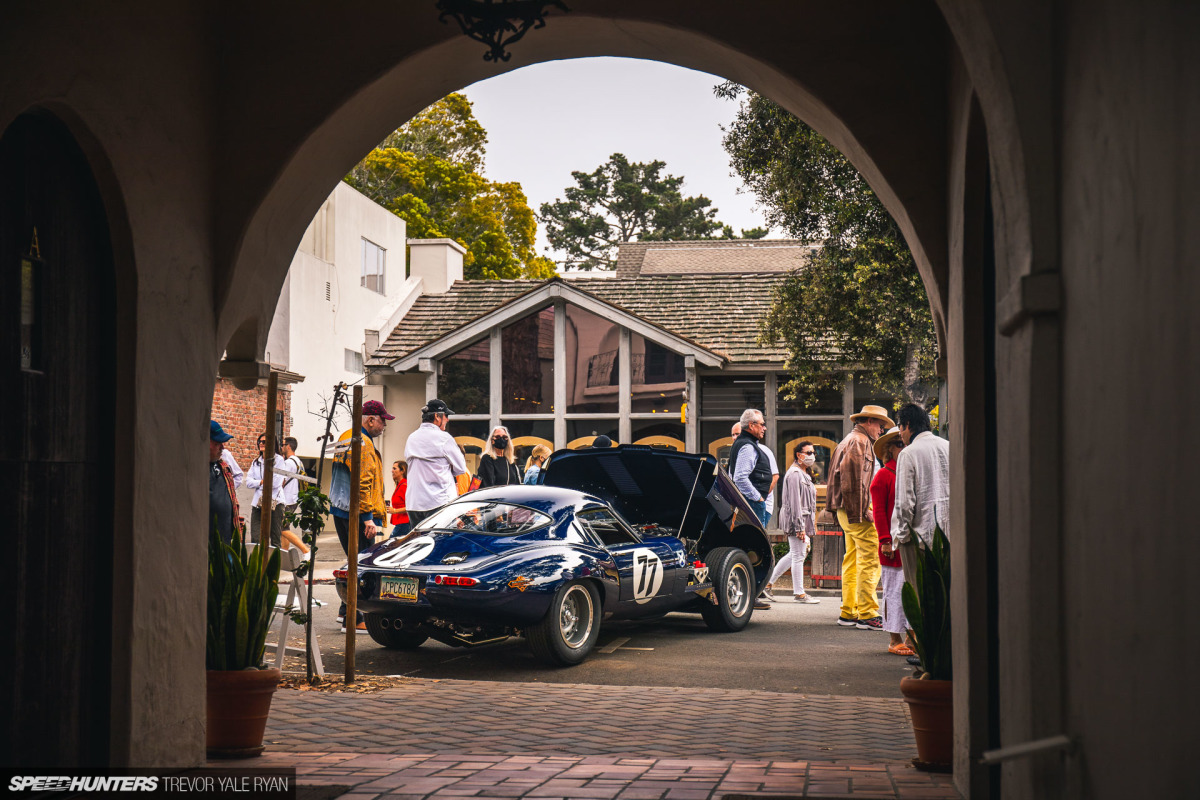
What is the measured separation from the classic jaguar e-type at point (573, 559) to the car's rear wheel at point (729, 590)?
0.01m

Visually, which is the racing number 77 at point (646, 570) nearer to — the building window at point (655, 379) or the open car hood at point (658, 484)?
the open car hood at point (658, 484)

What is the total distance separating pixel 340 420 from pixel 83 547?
2590 cm

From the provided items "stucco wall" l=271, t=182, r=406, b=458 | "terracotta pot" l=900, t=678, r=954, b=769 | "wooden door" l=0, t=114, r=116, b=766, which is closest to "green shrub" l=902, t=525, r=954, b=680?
"terracotta pot" l=900, t=678, r=954, b=769

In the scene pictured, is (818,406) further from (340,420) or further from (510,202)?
(510,202)

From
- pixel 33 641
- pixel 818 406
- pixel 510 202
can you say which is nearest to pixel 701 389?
pixel 818 406

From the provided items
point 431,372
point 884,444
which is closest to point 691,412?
point 431,372

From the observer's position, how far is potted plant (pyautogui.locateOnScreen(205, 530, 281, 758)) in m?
5.93

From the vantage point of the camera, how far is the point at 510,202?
49781mm

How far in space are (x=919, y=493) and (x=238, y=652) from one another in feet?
18.3

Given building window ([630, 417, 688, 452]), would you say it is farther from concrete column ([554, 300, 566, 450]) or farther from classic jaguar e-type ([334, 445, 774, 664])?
classic jaguar e-type ([334, 445, 774, 664])

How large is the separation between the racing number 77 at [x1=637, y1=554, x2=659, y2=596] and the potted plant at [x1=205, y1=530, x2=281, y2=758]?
471 cm

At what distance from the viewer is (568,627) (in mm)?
9609

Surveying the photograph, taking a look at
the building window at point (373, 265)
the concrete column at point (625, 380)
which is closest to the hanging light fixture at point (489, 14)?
the concrete column at point (625, 380)

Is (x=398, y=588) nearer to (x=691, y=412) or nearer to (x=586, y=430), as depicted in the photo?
(x=691, y=412)
